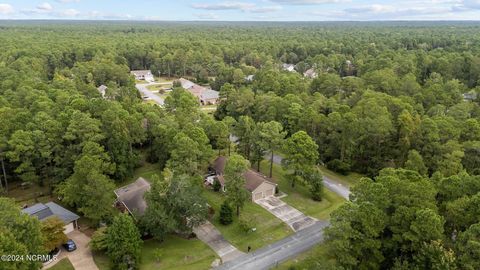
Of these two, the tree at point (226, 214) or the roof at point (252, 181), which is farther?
the roof at point (252, 181)

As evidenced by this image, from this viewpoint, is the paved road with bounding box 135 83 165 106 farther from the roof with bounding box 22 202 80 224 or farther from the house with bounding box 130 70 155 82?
the roof with bounding box 22 202 80 224

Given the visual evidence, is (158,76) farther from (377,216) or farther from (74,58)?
(377,216)

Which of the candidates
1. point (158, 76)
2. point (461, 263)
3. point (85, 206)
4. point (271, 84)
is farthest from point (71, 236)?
point (158, 76)

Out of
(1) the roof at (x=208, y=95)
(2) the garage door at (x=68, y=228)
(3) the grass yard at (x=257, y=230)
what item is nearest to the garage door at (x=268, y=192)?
(3) the grass yard at (x=257, y=230)

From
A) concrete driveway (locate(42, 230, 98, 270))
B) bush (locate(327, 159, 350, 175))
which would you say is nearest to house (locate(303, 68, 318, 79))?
bush (locate(327, 159, 350, 175))

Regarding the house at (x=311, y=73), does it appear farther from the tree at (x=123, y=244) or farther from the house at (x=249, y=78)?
the tree at (x=123, y=244)

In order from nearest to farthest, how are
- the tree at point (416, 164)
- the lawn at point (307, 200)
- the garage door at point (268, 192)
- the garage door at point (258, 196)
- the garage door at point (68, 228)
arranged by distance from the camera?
the garage door at point (68, 228)
the lawn at point (307, 200)
the tree at point (416, 164)
the garage door at point (258, 196)
the garage door at point (268, 192)

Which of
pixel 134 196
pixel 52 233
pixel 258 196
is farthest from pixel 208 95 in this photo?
pixel 52 233
